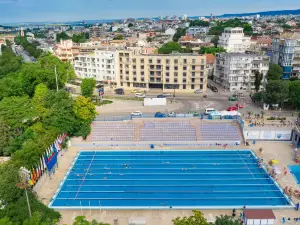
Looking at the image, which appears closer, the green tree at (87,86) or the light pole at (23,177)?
the light pole at (23,177)

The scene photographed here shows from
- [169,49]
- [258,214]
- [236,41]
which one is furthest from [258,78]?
[169,49]

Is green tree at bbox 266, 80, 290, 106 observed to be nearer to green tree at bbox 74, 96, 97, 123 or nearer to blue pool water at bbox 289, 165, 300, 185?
blue pool water at bbox 289, 165, 300, 185

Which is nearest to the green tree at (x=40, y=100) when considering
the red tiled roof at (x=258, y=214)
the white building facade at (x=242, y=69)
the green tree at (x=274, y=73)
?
the red tiled roof at (x=258, y=214)

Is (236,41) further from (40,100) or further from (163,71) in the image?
(40,100)

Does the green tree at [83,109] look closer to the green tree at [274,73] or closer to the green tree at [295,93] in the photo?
the green tree at [295,93]

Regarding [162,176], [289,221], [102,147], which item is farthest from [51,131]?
[289,221]

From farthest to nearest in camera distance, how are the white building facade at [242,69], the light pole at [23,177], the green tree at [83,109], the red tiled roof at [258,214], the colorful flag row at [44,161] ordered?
the white building facade at [242,69]
the green tree at [83,109]
the colorful flag row at [44,161]
the red tiled roof at [258,214]
the light pole at [23,177]
